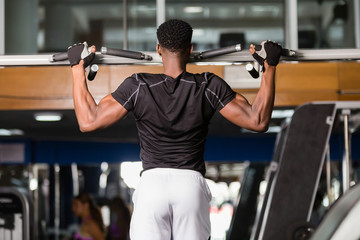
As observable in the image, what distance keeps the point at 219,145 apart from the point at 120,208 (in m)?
1.80

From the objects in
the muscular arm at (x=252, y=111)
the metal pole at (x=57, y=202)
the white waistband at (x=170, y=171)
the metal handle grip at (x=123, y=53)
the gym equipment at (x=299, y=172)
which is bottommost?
the metal pole at (x=57, y=202)

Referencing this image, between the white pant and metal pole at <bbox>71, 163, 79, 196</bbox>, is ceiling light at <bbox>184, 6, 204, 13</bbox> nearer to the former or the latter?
metal pole at <bbox>71, 163, 79, 196</bbox>

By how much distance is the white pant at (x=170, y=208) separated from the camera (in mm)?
2178

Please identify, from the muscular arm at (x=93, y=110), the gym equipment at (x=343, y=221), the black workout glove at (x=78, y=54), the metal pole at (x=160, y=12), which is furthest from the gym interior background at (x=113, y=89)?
the gym equipment at (x=343, y=221)

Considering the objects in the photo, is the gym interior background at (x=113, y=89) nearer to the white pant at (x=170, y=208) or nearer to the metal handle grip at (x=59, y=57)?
the metal handle grip at (x=59, y=57)

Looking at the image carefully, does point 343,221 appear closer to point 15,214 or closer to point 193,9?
point 15,214

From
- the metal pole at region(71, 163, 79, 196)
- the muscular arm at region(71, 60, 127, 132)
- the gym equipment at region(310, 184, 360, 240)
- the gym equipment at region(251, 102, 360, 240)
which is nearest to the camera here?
the gym equipment at region(310, 184, 360, 240)

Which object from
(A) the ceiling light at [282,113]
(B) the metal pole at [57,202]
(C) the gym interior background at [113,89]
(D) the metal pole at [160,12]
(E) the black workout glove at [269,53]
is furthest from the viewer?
(B) the metal pole at [57,202]

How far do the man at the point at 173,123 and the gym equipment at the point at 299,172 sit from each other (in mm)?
2520

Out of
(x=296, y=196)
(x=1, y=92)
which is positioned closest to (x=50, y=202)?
(x=1, y=92)

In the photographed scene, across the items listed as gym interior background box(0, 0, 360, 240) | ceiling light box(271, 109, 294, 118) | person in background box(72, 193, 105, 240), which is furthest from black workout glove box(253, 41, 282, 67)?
person in background box(72, 193, 105, 240)

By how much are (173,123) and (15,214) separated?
467cm

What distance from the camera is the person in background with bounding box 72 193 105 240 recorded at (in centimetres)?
699

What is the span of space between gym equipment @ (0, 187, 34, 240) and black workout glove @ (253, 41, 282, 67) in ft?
14.8
